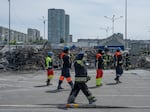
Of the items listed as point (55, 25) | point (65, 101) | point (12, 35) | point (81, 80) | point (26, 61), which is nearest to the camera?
point (81, 80)

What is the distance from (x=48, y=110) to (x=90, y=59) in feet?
107

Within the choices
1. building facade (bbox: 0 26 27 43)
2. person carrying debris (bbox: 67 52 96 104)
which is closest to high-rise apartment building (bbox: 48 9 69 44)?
building facade (bbox: 0 26 27 43)

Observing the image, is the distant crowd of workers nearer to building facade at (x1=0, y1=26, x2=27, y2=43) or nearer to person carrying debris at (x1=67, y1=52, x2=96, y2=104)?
person carrying debris at (x1=67, y1=52, x2=96, y2=104)

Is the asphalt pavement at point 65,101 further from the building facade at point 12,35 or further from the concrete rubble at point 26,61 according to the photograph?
the building facade at point 12,35

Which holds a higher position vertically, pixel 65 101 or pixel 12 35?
pixel 12 35

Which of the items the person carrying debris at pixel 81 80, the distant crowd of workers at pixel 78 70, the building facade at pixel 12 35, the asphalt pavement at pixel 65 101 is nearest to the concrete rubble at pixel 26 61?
the distant crowd of workers at pixel 78 70

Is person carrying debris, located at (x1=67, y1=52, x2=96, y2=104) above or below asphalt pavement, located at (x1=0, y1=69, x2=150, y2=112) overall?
above

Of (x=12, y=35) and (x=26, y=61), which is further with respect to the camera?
(x=12, y=35)

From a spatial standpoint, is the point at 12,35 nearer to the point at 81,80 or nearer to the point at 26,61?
the point at 26,61

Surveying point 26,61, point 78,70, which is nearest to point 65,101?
point 78,70

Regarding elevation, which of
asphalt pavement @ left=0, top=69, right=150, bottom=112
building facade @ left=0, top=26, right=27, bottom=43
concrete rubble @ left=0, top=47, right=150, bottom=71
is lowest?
asphalt pavement @ left=0, top=69, right=150, bottom=112

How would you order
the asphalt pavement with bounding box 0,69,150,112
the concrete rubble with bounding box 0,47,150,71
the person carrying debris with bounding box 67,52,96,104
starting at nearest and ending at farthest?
1. the asphalt pavement with bounding box 0,69,150,112
2. the person carrying debris with bounding box 67,52,96,104
3. the concrete rubble with bounding box 0,47,150,71

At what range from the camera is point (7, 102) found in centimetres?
1400

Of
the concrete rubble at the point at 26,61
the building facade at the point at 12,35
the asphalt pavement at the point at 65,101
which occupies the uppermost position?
the building facade at the point at 12,35
